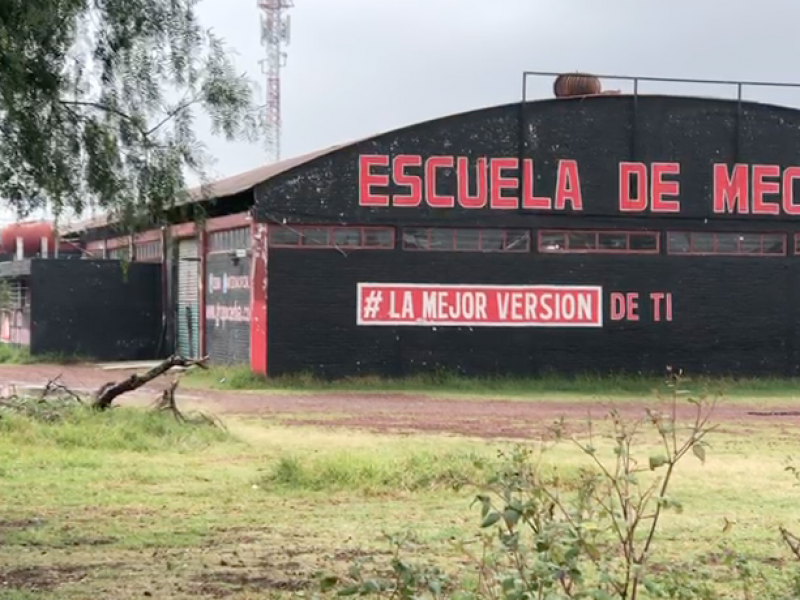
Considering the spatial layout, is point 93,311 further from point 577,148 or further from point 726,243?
point 726,243

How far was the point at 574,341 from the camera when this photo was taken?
99.0 feet

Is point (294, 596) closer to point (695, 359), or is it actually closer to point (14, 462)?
point (14, 462)

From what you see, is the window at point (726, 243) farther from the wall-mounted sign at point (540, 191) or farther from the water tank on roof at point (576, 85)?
the water tank on roof at point (576, 85)

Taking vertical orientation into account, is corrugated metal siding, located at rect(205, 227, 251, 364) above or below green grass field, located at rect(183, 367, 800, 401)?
above

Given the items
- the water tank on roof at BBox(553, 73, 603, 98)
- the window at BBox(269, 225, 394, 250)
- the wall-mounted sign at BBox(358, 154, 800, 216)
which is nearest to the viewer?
the window at BBox(269, 225, 394, 250)

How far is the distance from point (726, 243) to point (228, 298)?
12.6m

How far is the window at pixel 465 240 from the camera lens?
29.2 m

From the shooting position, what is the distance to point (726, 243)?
1217 inches

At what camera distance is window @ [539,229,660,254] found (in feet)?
98.4

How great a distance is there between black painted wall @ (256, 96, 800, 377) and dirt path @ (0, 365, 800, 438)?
2581 mm

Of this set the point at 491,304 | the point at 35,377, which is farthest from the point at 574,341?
the point at 35,377

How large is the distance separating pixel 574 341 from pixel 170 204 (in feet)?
72.3

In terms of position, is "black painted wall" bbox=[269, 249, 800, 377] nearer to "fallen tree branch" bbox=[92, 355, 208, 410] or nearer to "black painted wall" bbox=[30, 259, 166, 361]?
"black painted wall" bbox=[30, 259, 166, 361]

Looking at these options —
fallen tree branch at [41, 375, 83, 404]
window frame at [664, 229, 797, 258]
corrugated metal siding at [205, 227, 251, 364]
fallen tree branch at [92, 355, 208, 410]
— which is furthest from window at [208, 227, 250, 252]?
fallen tree branch at [92, 355, 208, 410]
